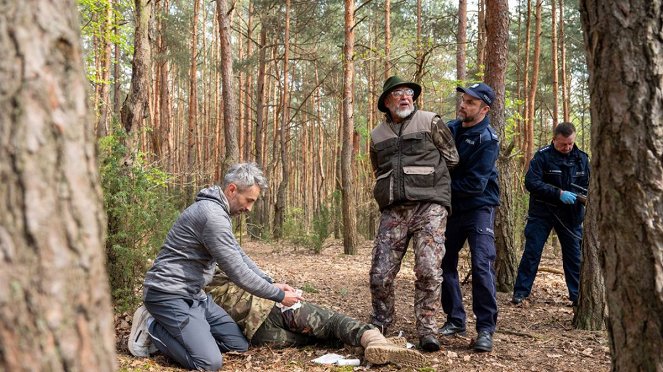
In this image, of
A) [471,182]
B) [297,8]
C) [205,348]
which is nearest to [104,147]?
[205,348]

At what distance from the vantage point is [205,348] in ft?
12.4

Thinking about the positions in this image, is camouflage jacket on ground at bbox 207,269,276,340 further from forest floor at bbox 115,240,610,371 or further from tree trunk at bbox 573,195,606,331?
tree trunk at bbox 573,195,606,331

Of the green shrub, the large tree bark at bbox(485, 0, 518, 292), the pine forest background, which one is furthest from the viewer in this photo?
the large tree bark at bbox(485, 0, 518, 292)

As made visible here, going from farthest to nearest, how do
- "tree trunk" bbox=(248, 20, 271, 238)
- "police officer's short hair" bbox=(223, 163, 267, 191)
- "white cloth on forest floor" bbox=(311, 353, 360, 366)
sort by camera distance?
"tree trunk" bbox=(248, 20, 271, 238) < "police officer's short hair" bbox=(223, 163, 267, 191) < "white cloth on forest floor" bbox=(311, 353, 360, 366)

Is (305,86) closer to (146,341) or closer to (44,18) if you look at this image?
(146,341)

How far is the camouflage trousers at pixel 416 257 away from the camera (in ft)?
13.3

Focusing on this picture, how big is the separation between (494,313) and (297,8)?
16221 mm

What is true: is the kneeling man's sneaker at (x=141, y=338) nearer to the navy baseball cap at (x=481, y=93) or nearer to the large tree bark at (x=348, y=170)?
the navy baseball cap at (x=481, y=93)

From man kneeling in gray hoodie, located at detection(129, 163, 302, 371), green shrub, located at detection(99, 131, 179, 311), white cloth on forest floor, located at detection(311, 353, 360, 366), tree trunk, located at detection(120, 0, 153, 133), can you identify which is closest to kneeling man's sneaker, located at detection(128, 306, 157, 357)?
man kneeling in gray hoodie, located at detection(129, 163, 302, 371)

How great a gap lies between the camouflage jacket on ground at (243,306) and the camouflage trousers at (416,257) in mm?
889

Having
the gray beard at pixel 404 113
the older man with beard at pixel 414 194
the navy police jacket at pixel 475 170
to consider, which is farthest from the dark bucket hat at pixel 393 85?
the navy police jacket at pixel 475 170

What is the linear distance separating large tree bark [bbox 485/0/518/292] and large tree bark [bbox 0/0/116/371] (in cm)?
595

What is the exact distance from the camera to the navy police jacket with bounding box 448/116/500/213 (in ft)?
13.8

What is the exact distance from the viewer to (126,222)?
494 centimetres
